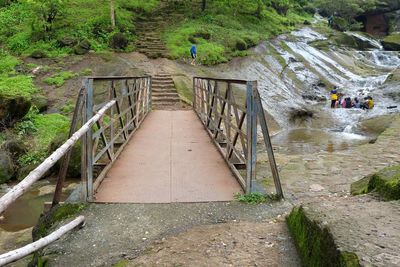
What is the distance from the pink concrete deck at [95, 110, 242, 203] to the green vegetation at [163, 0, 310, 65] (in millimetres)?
13987

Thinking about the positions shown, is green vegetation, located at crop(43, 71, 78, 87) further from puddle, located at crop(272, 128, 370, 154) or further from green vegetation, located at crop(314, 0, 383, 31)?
green vegetation, located at crop(314, 0, 383, 31)

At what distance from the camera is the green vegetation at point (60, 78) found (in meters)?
16.6

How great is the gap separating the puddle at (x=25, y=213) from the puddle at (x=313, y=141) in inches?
292

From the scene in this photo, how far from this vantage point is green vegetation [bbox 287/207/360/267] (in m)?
2.47

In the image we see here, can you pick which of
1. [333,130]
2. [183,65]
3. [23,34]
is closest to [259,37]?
[183,65]

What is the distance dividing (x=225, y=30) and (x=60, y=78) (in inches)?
514

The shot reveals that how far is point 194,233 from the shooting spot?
3.93 m

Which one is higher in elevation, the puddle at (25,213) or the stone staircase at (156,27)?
the stone staircase at (156,27)

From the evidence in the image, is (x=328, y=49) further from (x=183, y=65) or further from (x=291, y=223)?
(x=291, y=223)

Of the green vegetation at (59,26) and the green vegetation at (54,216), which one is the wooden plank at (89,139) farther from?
the green vegetation at (59,26)

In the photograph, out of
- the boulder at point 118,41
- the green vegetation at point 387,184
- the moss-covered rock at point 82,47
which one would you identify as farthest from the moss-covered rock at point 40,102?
the green vegetation at point 387,184

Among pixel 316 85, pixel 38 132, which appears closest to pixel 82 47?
pixel 38 132

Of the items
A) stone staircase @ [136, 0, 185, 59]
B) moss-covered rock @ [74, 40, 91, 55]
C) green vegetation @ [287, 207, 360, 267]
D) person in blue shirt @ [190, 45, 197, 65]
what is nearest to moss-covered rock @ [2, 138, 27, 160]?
green vegetation @ [287, 207, 360, 267]

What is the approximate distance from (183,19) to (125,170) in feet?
75.8
